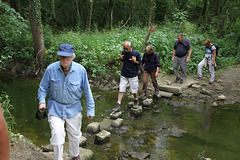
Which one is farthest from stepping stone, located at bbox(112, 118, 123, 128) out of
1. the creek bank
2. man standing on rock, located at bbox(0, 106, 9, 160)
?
man standing on rock, located at bbox(0, 106, 9, 160)

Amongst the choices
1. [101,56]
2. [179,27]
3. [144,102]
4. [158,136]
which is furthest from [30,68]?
[179,27]

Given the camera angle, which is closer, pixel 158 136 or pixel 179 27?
pixel 158 136

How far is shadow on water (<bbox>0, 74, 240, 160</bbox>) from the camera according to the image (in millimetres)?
4898

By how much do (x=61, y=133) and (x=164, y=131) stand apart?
3.35 metres

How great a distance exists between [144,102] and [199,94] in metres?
2.96

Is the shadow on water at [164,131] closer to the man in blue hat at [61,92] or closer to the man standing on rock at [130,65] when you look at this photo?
the man standing on rock at [130,65]

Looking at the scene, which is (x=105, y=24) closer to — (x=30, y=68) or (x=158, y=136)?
(x=30, y=68)

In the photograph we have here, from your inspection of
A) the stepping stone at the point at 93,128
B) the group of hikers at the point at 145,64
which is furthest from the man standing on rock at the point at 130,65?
the stepping stone at the point at 93,128

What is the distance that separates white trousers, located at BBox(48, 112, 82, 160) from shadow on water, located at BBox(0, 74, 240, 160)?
104 centimetres

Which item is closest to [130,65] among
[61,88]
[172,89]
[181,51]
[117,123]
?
[117,123]

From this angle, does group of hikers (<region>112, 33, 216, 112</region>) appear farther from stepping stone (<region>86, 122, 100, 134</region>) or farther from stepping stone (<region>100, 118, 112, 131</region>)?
stepping stone (<region>86, 122, 100, 134</region>)

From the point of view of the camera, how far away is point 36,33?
11203 mm

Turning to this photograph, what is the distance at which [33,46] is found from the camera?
→ 12.2m

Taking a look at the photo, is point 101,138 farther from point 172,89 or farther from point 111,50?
point 111,50
